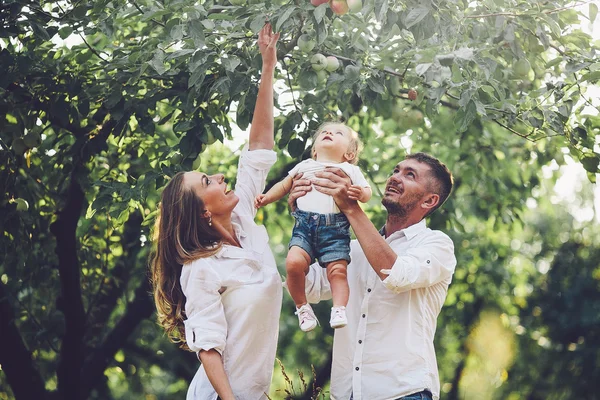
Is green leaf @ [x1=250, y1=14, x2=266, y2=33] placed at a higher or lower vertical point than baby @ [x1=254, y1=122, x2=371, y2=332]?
higher

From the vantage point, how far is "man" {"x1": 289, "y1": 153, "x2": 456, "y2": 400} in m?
3.16

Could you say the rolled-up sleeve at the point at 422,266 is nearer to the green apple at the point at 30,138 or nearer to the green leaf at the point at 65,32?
the green leaf at the point at 65,32

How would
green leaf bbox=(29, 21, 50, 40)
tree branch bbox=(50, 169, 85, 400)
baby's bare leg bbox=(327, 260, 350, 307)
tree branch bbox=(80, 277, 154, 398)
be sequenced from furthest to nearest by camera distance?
tree branch bbox=(80, 277, 154, 398), tree branch bbox=(50, 169, 85, 400), green leaf bbox=(29, 21, 50, 40), baby's bare leg bbox=(327, 260, 350, 307)

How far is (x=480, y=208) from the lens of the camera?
750 centimetres

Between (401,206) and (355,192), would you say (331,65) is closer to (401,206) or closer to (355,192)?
(401,206)

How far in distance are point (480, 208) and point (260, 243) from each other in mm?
4487

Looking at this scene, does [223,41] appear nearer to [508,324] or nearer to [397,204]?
[397,204]

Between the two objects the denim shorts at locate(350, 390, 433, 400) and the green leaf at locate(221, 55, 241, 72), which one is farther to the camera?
the green leaf at locate(221, 55, 241, 72)

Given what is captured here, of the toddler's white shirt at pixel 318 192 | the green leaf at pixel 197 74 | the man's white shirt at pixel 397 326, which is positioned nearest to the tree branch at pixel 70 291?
the green leaf at pixel 197 74

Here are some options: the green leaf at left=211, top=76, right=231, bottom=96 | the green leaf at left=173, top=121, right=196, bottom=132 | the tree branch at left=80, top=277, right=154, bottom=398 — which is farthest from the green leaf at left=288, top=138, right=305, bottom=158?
A: the tree branch at left=80, top=277, right=154, bottom=398

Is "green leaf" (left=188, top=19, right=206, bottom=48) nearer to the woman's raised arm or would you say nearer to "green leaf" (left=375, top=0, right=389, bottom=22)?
the woman's raised arm

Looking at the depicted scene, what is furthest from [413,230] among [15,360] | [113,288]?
[113,288]

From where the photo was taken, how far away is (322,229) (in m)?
3.40

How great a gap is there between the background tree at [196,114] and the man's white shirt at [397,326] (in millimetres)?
365
